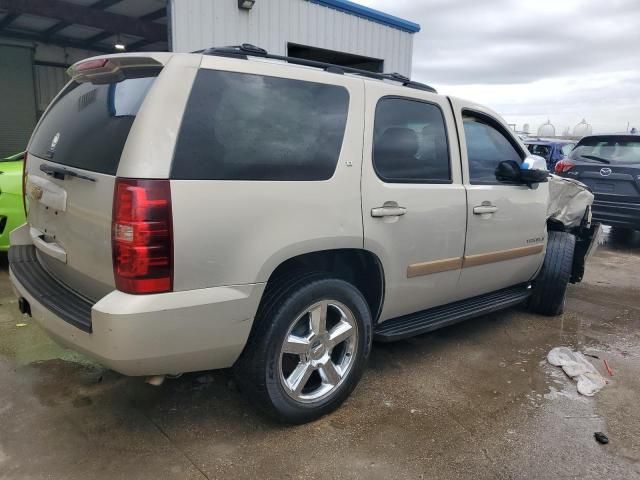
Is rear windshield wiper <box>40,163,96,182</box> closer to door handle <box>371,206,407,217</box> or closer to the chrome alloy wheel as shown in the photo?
the chrome alloy wheel

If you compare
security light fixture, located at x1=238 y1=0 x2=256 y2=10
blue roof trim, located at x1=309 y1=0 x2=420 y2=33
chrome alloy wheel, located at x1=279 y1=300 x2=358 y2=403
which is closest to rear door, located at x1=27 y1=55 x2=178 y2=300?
chrome alloy wheel, located at x1=279 y1=300 x2=358 y2=403

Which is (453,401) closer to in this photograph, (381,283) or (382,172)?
(381,283)

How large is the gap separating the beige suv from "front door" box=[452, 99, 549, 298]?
0.04 metres

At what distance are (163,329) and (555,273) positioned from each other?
3.58 meters

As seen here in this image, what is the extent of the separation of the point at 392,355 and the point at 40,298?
234 cm

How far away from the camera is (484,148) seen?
3.74 m

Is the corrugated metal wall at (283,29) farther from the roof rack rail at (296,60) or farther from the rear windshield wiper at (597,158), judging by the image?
the roof rack rail at (296,60)

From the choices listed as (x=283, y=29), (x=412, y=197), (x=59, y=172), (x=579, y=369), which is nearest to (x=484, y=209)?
(x=412, y=197)

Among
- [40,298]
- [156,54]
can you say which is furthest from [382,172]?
[40,298]

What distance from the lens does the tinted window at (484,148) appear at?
3.58 metres

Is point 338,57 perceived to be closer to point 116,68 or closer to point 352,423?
point 116,68

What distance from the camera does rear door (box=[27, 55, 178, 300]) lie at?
2.21 metres

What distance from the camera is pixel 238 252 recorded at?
7.47ft

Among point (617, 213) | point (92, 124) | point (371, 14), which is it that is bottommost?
point (617, 213)
